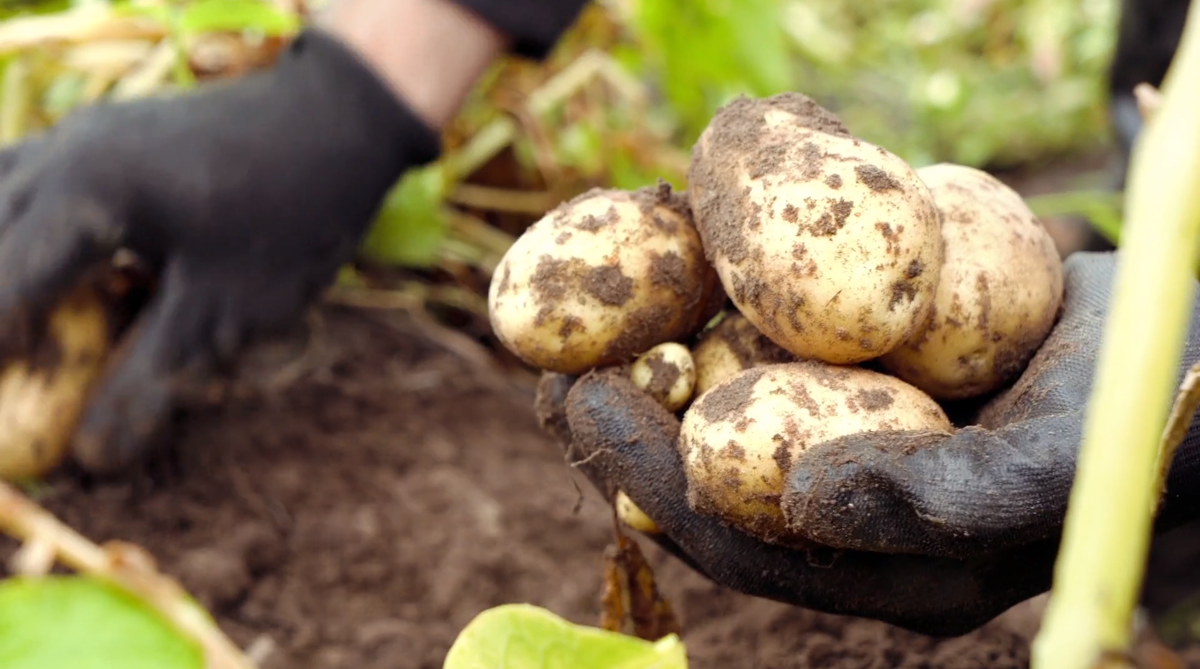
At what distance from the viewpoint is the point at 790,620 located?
47.1 inches

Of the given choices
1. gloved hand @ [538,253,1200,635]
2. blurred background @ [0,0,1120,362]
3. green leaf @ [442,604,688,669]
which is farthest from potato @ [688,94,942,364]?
blurred background @ [0,0,1120,362]

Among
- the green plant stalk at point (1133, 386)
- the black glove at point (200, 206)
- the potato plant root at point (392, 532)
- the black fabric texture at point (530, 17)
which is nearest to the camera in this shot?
the green plant stalk at point (1133, 386)

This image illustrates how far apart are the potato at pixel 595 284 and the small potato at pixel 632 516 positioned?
0.14 m

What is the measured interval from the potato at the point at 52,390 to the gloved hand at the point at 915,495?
975 millimetres

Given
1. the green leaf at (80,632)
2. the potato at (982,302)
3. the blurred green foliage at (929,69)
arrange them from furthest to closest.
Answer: the blurred green foliage at (929,69)
the potato at (982,302)
the green leaf at (80,632)

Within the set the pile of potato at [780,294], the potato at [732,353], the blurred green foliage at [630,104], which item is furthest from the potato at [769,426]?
the blurred green foliage at [630,104]

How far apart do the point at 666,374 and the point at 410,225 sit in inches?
51.0

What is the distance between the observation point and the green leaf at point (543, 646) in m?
0.79

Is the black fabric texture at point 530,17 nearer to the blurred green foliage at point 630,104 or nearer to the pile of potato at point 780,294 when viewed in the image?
the blurred green foliage at point 630,104

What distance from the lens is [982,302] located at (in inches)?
36.5

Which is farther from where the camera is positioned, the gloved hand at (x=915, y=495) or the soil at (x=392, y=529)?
the soil at (x=392, y=529)

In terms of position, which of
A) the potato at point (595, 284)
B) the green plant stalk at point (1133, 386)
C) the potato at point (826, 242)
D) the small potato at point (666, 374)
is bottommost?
the small potato at point (666, 374)

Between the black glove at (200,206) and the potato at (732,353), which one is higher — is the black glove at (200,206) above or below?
below

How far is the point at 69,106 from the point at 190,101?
61 centimetres
